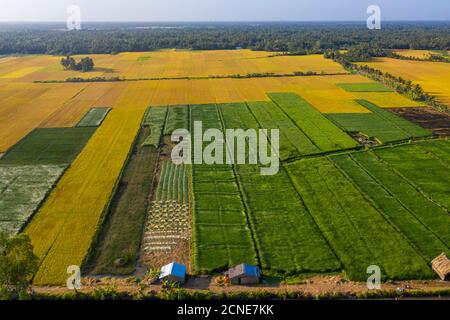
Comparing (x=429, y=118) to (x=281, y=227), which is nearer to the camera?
(x=281, y=227)

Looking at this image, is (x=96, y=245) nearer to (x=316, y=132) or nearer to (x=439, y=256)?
(x=439, y=256)

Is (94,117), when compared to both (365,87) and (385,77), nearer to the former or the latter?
(365,87)

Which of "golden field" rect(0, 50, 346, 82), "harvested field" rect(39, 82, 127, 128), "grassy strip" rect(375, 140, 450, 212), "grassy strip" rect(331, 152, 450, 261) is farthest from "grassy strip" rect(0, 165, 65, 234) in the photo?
"golden field" rect(0, 50, 346, 82)

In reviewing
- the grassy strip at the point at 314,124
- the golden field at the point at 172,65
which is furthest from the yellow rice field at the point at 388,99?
the golden field at the point at 172,65

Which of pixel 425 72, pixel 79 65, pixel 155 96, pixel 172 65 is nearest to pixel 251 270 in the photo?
pixel 155 96

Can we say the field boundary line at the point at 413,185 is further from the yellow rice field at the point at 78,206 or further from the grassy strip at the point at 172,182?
the yellow rice field at the point at 78,206

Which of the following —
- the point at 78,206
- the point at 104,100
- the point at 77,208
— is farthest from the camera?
the point at 104,100
